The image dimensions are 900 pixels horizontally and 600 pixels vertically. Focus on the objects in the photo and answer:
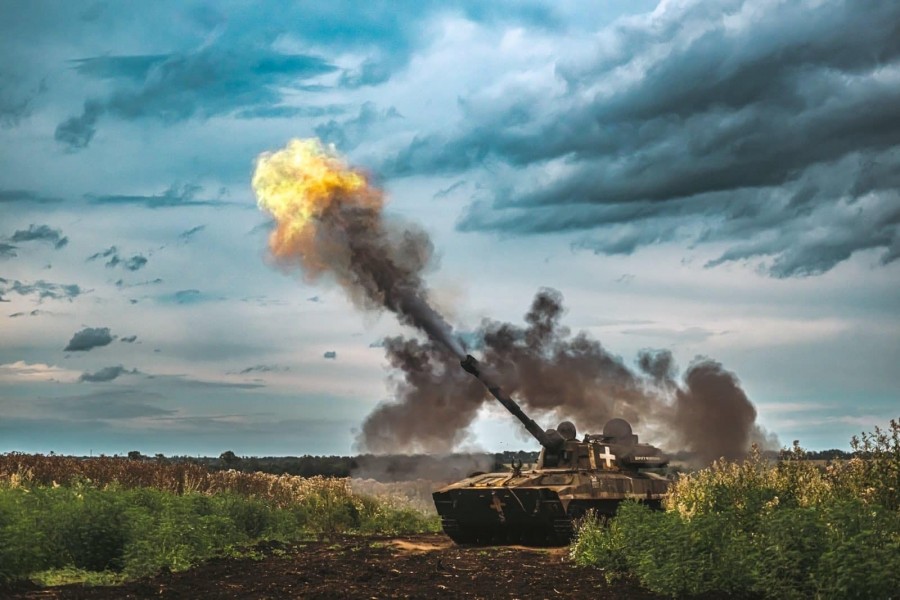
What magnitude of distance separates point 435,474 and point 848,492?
81.0 ft

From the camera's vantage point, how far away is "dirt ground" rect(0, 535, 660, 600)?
14820mm

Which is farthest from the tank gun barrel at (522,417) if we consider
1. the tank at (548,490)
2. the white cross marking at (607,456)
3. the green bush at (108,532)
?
the green bush at (108,532)

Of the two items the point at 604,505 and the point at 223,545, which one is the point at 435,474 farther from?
the point at 223,545

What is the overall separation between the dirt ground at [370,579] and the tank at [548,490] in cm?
122

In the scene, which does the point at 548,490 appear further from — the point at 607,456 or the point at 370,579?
the point at 370,579

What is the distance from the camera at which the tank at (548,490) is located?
23734 mm

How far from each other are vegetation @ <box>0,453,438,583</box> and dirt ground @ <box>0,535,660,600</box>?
839 mm

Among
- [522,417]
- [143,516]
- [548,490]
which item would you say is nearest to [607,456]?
[522,417]

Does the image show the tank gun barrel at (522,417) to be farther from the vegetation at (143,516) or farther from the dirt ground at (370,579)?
the vegetation at (143,516)

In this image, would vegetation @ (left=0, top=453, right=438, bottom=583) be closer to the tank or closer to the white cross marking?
the tank

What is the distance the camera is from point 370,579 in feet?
55.2

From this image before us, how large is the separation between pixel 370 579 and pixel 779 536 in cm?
723

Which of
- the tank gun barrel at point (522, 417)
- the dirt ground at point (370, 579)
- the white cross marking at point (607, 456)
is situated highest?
the tank gun barrel at point (522, 417)

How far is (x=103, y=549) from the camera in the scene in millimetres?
17812
